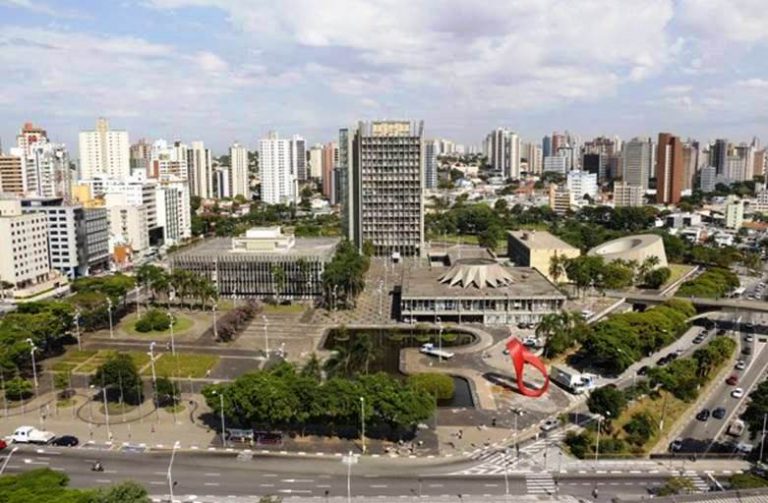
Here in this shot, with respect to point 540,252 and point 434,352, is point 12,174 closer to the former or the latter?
point 540,252

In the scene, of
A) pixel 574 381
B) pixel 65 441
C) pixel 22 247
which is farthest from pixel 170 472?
pixel 22 247

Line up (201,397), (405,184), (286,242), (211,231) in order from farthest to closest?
(211,231) < (405,184) < (286,242) < (201,397)

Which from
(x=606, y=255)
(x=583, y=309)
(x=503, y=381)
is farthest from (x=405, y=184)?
(x=503, y=381)

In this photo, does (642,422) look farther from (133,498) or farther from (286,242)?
(286,242)

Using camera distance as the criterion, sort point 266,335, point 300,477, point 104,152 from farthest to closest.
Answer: point 104,152 → point 266,335 → point 300,477

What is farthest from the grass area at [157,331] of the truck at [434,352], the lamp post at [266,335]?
the truck at [434,352]

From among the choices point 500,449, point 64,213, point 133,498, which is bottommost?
point 500,449

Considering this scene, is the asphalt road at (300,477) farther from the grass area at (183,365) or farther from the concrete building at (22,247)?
the concrete building at (22,247)
